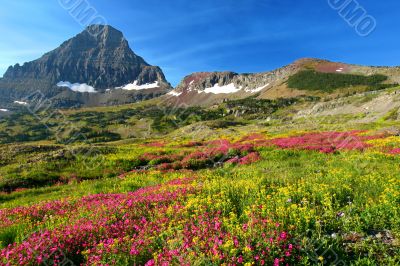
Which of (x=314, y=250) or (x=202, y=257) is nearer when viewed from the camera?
(x=202, y=257)

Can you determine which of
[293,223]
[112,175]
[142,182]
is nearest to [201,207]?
[293,223]

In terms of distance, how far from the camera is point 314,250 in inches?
248

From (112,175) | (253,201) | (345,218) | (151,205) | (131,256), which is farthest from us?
(112,175)

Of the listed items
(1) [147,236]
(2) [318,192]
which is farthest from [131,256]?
(2) [318,192]

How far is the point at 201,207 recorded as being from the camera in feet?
30.9

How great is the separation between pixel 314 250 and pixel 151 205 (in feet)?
20.4

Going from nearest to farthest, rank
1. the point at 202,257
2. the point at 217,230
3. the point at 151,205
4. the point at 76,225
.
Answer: the point at 202,257
the point at 217,230
the point at 76,225
the point at 151,205

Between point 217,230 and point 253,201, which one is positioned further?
point 253,201

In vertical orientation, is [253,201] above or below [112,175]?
above

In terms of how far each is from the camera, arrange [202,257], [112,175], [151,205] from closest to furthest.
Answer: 1. [202,257]
2. [151,205]
3. [112,175]

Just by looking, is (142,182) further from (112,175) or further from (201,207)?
(201,207)

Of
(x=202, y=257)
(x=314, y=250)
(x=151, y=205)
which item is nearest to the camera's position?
(x=202, y=257)

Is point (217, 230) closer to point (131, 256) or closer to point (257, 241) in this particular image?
point (257, 241)

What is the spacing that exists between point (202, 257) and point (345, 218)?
14.1 feet
